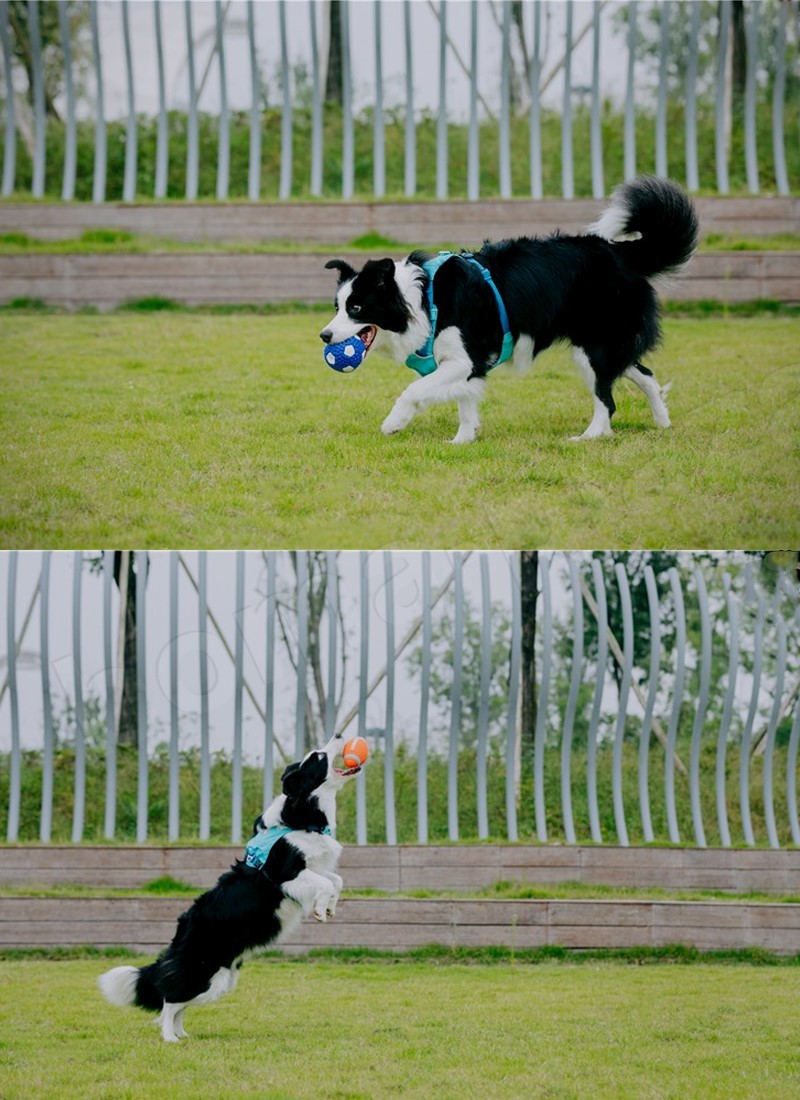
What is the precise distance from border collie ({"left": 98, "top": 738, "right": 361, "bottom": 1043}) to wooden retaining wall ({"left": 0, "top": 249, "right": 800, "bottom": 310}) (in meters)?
8.20

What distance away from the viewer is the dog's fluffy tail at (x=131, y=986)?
7.65 m

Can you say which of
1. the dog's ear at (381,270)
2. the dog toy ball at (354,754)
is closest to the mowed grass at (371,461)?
the dog's ear at (381,270)

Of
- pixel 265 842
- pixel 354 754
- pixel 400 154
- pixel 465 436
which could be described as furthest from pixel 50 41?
pixel 354 754

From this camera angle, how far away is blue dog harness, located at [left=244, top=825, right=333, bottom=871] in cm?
754

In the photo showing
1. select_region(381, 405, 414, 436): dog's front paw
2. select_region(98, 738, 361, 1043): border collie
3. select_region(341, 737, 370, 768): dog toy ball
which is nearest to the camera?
select_region(341, 737, 370, 768): dog toy ball

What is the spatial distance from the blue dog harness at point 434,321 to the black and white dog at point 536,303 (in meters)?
0.02

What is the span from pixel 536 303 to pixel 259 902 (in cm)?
441

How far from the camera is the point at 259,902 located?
7457 millimetres

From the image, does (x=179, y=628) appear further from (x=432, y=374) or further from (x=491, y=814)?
(x=432, y=374)

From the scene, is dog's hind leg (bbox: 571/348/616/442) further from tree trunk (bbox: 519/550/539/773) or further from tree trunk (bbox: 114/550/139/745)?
tree trunk (bbox: 114/550/139/745)

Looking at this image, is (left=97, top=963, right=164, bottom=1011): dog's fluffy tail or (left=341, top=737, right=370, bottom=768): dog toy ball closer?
(left=341, top=737, right=370, bottom=768): dog toy ball

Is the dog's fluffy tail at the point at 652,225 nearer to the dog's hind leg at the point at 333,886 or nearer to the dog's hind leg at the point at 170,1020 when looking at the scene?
the dog's hind leg at the point at 333,886

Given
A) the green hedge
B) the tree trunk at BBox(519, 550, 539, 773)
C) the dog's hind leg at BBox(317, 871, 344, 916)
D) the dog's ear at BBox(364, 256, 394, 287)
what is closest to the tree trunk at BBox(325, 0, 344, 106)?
the green hedge

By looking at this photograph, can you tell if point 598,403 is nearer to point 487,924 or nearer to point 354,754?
point 354,754
